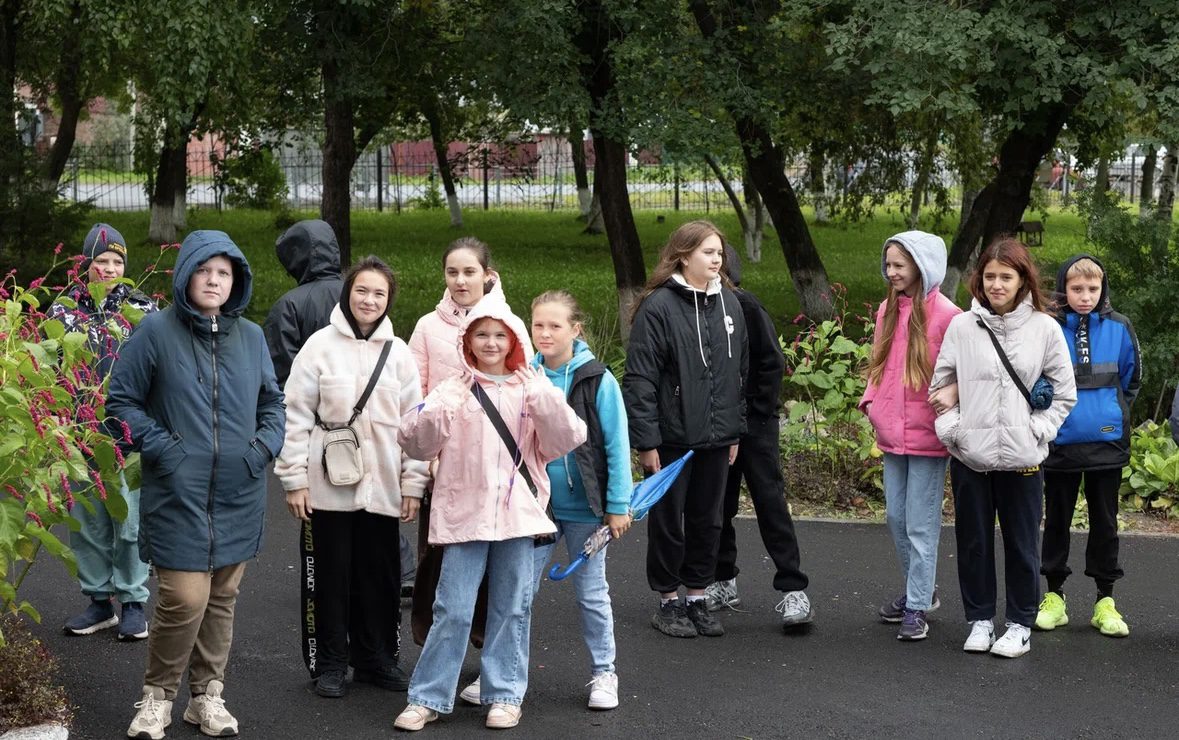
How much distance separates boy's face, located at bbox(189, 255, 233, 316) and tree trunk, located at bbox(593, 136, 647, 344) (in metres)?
10.9

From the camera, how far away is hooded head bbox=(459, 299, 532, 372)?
16.3 ft

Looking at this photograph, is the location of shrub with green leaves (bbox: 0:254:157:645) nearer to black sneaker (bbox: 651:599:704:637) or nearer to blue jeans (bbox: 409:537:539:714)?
blue jeans (bbox: 409:537:539:714)

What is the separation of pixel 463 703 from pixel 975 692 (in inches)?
79.5

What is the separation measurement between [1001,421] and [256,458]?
3043 mm

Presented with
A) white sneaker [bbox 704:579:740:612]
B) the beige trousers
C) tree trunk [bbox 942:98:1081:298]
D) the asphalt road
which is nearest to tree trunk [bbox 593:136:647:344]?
tree trunk [bbox 942:98:1081:298]

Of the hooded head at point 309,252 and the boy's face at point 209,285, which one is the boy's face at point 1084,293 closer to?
the hooded head at point 309,252

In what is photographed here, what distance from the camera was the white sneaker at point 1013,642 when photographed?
614cm

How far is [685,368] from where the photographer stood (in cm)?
621

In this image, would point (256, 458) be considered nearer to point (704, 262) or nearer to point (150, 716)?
point (150, 716)

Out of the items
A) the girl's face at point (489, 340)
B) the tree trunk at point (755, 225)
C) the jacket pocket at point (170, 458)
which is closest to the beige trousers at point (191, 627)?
the jacket pocket at point (170, 458)

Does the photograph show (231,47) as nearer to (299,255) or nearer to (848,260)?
(299,255)

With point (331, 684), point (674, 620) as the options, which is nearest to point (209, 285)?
point (331, 684)

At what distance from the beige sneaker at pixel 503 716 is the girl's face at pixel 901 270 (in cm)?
251

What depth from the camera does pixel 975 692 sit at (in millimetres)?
5711
